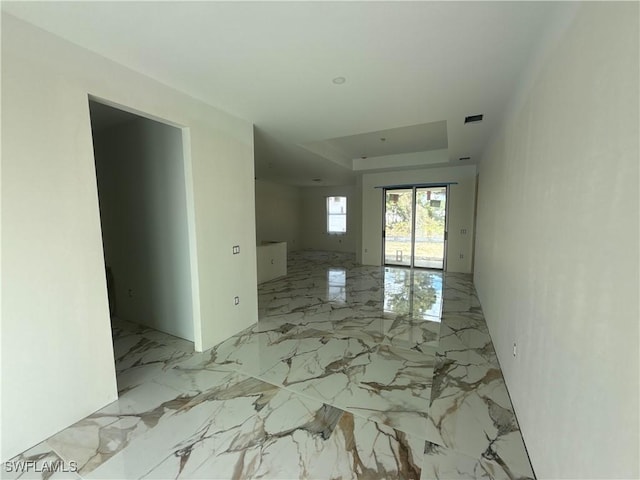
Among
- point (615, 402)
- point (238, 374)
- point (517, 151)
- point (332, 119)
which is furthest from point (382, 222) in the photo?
point (615, 402)

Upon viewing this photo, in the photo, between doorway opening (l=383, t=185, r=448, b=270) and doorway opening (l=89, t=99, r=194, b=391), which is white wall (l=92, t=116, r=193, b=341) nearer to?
doorway opening (l=89, t=99, r=194, b=391)

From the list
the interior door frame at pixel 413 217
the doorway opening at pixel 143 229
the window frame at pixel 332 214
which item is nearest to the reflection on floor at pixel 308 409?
the doorway opening at pixel 143 229

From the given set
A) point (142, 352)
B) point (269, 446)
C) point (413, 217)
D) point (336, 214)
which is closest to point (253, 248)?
point (142, 352)

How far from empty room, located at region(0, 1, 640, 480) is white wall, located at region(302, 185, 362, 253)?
684 cm

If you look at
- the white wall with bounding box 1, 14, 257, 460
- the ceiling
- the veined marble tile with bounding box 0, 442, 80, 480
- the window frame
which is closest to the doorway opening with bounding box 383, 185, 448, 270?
the window frame

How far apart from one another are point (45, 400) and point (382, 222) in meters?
6.98

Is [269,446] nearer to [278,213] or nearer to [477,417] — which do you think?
[477,417]

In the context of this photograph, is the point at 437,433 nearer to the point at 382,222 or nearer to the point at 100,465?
the point at 100,465

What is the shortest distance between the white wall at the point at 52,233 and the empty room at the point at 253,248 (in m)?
0.01

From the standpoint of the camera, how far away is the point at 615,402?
0.88m

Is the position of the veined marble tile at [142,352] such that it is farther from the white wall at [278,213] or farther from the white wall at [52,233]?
the white wall at [278,213]

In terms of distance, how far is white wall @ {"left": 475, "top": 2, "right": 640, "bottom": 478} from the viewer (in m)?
0.86

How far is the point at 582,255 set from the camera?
1144 millimetres

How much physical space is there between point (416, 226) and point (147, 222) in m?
6.09
